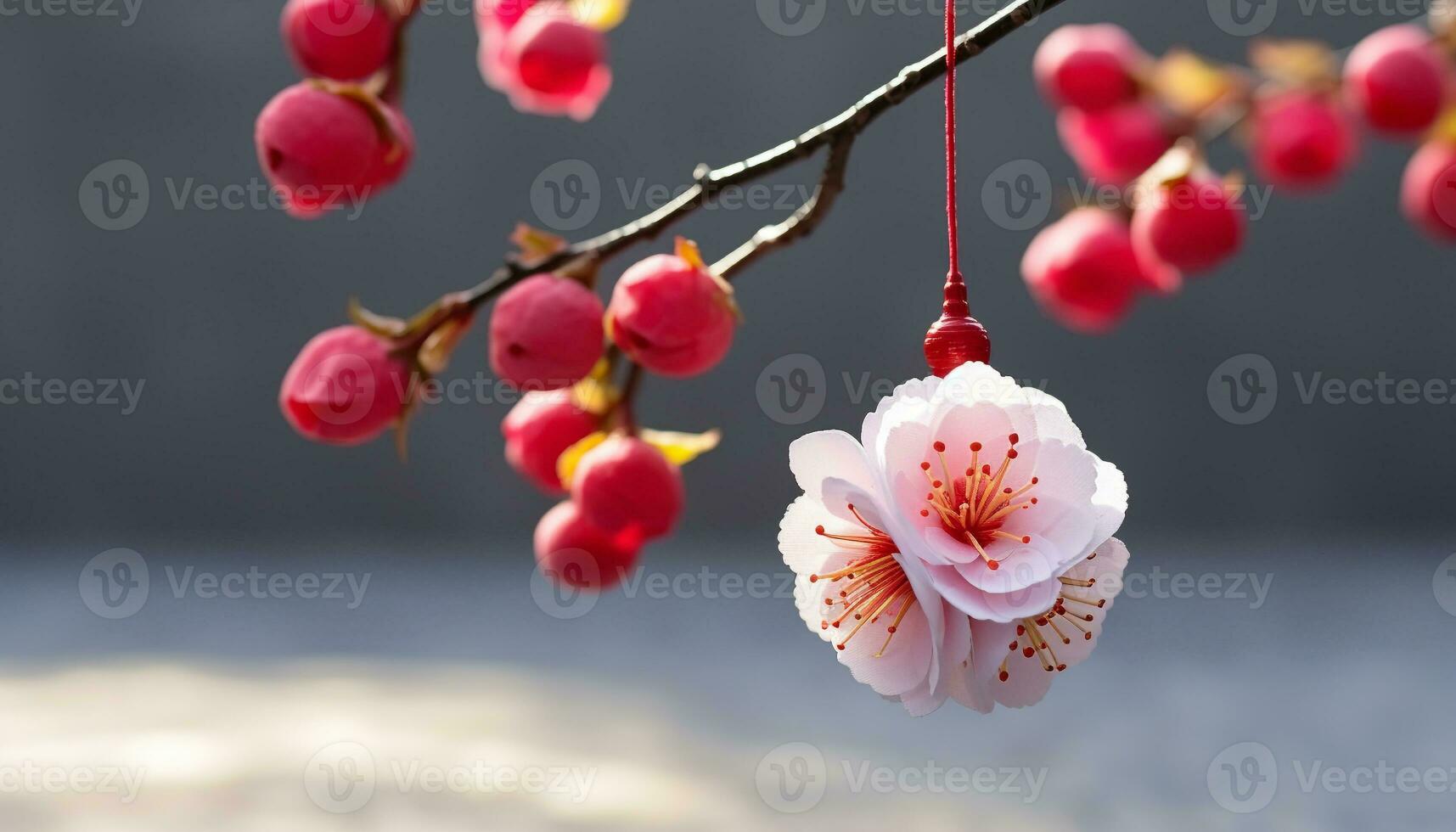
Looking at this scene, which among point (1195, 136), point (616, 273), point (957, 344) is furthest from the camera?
point (616, 273)

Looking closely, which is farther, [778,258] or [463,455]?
[463,455]

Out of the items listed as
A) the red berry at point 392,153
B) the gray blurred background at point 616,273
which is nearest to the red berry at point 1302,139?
the red berry at point 392,153

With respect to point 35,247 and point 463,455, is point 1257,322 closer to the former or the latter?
point 463,455

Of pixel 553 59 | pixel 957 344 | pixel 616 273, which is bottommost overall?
pixel 957 344

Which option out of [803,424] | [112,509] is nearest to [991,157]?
[803,424]

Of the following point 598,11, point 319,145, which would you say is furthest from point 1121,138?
point 319,145

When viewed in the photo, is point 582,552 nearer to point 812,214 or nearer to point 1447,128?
point 812,214
